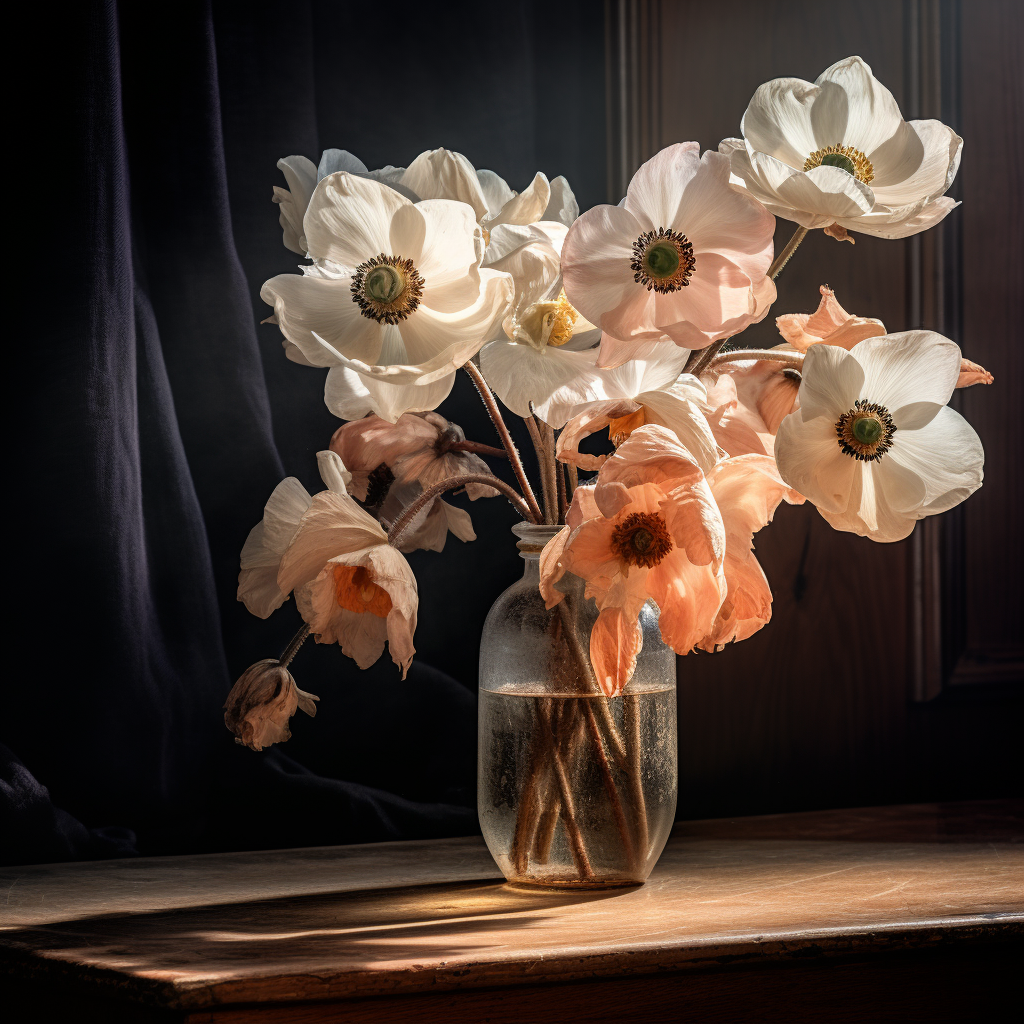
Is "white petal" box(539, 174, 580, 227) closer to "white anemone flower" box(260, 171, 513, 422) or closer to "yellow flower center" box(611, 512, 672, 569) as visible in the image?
"white anemone flower" box(260, 171, 513, 422)

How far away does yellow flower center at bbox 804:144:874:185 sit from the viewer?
30.4 inches

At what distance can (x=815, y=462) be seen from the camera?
2.42 ft

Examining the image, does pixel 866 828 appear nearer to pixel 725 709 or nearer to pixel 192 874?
pixel 725 709

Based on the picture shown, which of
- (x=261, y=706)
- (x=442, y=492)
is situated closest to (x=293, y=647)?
(x=261, y=706)

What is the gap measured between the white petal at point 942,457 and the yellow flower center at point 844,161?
0.55 feet

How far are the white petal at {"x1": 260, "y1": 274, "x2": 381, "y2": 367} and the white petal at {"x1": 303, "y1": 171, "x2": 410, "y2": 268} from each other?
2 centimetres

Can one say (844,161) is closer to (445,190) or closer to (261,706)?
(445,190)

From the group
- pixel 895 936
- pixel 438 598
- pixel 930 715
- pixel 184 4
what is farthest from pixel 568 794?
pixel 184 4

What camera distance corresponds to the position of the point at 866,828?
1149 mm

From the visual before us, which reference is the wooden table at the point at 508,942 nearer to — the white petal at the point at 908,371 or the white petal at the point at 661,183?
the white petal at the point at 908,371

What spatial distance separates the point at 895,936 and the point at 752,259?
466 millimetres

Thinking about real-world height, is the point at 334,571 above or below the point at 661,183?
below

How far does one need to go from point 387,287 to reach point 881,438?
0.34 meters

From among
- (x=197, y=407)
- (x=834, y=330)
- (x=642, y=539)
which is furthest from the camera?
(x=197, y=407)
